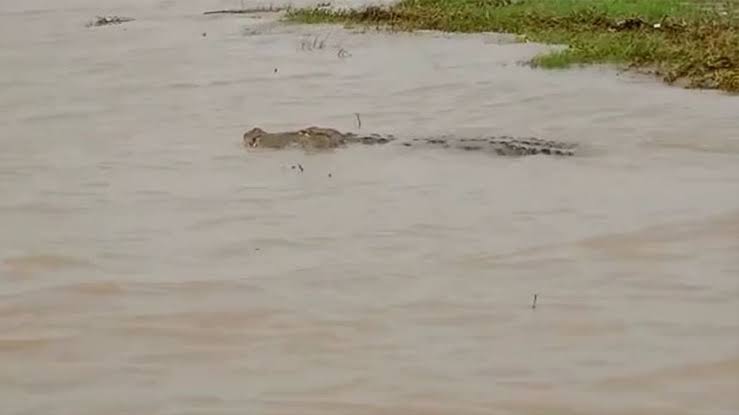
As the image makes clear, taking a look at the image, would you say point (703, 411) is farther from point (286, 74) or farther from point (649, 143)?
point (286, 74)

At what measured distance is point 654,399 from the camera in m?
4.86

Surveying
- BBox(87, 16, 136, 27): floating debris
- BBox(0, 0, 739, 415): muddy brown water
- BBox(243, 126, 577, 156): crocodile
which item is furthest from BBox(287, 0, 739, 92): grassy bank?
BBox(243, 126, 577, 156): crocodile

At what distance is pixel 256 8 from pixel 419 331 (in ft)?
55.1

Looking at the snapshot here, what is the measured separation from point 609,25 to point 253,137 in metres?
7.23

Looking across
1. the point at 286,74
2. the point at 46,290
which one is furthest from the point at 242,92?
the point at 46,290

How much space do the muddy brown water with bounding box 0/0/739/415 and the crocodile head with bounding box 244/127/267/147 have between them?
20 cm

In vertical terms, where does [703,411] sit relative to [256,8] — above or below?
above

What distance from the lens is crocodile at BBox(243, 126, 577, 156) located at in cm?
956

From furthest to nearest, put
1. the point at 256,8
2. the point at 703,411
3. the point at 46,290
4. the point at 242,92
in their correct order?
the point at 256,8
the point at 242,92
the point at 46,290
the point at 703,411

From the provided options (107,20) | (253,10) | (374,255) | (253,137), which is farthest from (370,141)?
(253,10)

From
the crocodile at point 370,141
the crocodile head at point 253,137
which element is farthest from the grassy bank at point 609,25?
the crocodile head at point 253,137

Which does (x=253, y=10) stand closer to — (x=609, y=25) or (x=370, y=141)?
(x=609, y=25)

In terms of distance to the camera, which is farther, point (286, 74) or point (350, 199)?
point (286, 74)

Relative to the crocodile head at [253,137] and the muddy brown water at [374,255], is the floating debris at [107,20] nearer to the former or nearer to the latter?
the muddy brown water at [374,255]
